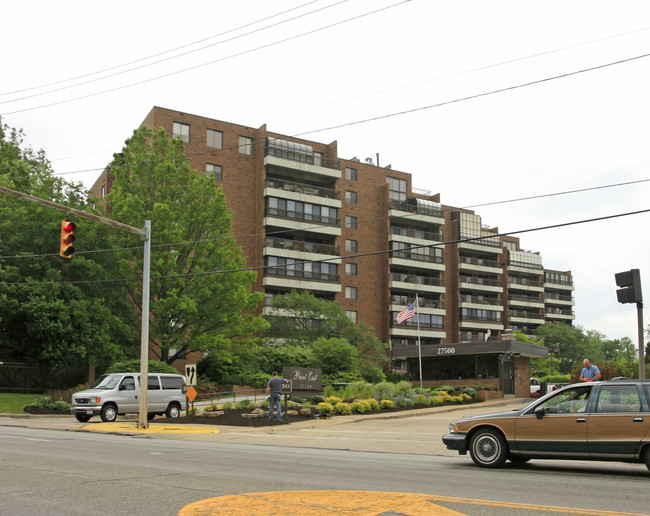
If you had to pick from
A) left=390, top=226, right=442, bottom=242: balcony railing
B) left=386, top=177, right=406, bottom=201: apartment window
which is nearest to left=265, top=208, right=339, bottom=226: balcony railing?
left=390, top=226, right=442, bottom=242: balcony railing

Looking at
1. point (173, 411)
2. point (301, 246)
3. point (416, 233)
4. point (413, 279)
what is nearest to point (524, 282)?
point (416, 233)

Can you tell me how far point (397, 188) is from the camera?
249 feet

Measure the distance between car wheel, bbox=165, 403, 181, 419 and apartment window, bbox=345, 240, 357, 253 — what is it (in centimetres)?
4215

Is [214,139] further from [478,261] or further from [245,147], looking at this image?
[478,261]

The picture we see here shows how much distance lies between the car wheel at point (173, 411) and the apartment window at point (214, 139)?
116 ft

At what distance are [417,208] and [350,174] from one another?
9.87 m

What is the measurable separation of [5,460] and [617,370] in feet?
90.1

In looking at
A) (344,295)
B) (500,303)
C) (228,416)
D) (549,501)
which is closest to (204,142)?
(344,295)

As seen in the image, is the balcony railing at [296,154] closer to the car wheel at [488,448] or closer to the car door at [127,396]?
the car door at [127,396]

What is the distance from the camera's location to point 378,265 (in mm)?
71438

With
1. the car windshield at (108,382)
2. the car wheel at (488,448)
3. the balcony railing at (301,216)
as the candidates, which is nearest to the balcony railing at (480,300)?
the balcony railing at (301,216)

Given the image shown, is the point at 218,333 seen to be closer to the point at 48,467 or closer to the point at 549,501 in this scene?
the point at 48,467

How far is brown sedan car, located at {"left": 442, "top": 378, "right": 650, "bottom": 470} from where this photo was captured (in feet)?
34.6

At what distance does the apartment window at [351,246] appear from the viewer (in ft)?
225
